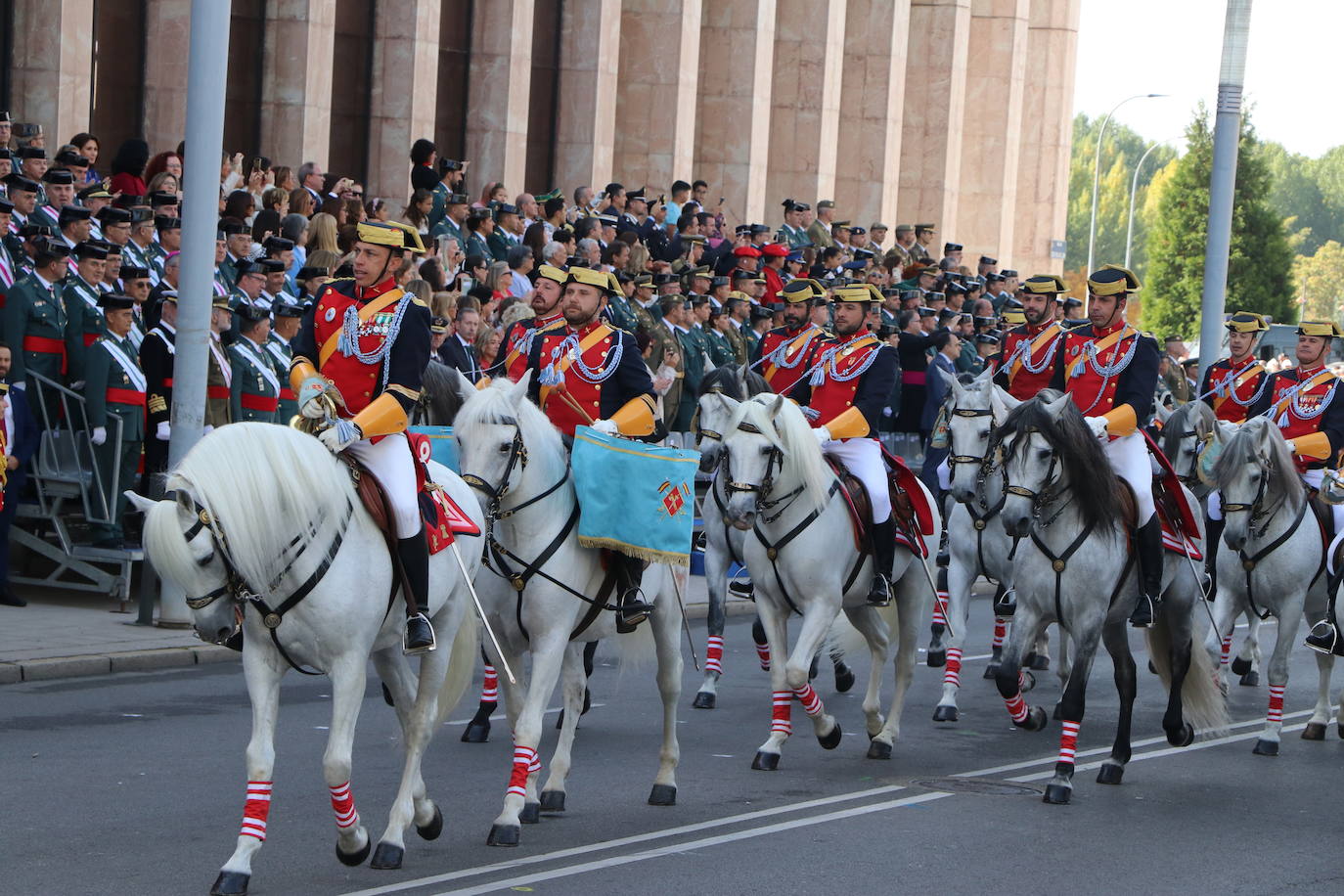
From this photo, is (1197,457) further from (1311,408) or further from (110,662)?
(110,662)

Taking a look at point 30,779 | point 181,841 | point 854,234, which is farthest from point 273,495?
point 854,234

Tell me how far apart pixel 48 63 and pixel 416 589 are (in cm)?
→ 1535

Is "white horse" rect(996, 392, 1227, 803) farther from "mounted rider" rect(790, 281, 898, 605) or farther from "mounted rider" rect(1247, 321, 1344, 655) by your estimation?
"mounted rider" rect(1247, 321, 1344, 655)

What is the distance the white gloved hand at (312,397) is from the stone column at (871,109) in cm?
3404

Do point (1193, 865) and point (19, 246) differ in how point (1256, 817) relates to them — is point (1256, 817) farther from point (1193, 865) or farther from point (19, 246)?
point (19, 246)

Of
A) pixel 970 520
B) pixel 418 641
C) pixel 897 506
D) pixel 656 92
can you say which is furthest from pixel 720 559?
pixel 656 92

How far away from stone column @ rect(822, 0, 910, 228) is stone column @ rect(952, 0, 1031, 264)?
642 cm

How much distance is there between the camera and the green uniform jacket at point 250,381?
16016 mm

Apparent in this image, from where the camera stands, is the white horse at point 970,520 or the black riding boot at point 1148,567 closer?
the black riding boot at point 1148,567

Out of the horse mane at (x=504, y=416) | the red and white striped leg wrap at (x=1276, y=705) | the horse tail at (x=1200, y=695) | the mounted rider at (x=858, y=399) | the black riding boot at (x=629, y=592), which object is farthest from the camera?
the red and white striped leg wrap at (x=1276, y=705)

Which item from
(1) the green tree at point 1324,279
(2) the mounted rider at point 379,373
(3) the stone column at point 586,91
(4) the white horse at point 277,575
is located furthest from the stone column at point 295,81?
(1) the green tree at point 1324,279

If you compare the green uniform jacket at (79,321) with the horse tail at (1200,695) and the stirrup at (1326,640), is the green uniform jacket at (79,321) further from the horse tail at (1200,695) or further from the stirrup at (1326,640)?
the stirrup at (1326,640)

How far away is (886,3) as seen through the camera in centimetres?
4172

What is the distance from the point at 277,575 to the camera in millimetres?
7777
